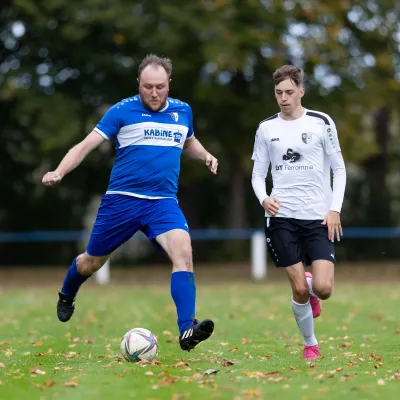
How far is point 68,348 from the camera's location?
9.78 m

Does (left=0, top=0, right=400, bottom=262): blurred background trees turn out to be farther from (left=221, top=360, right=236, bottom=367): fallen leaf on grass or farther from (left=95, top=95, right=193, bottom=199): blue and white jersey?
(left=221, top=360, right=236, bottom=367): fallen leaf on grass

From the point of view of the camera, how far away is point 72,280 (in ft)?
30.8

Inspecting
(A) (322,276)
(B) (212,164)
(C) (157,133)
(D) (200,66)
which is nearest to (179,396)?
(A) (322,276)

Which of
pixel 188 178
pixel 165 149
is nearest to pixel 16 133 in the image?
pixel 188 178

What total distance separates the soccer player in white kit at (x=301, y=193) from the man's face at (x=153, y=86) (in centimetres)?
94

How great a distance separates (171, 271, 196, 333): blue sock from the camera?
796 centimetres

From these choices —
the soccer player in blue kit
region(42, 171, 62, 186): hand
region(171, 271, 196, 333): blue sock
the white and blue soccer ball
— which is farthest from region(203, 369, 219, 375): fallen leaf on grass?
region(42, 171, 62, 186): hand

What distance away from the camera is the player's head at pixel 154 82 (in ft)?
27.2

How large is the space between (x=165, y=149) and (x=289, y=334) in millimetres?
3517

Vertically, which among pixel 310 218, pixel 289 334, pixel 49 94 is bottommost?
pixel 289 334

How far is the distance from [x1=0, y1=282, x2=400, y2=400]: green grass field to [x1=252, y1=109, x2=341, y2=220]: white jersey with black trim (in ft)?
4.36

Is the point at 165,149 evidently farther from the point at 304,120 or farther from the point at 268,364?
the point at 268,364

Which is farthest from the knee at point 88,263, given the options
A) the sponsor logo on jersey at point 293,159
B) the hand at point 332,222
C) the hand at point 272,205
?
the hand at point 332,222

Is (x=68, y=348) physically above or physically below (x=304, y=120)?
below
